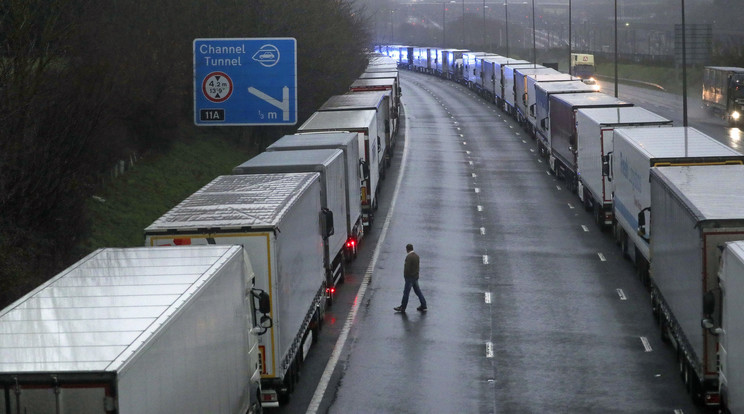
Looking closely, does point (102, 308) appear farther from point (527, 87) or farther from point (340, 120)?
point (527, 87)

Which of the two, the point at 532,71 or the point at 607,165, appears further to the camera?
the point at 532,71

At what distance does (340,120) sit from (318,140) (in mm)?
7413

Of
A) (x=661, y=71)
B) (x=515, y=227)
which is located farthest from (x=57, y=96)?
(x=661, y=71)

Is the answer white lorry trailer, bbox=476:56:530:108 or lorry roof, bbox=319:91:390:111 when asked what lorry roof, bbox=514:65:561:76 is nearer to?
white lorry trailer, bbox=476:56:530:108

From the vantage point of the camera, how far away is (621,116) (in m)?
36.7

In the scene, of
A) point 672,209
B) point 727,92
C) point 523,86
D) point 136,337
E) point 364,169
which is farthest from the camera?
point 727,92

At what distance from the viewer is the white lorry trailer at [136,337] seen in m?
9.28

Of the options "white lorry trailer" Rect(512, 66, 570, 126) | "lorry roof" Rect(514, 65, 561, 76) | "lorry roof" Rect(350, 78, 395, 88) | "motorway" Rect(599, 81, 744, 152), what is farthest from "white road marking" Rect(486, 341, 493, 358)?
"lorry roof" Rect(514, 65, 561, 76)

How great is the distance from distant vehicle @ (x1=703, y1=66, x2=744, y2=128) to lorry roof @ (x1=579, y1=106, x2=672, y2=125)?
34.9 metres

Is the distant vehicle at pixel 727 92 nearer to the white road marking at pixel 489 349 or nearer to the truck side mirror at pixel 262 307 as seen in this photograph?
the white road marking at pixel 489 349

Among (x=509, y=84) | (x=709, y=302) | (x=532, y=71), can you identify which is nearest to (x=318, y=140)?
(x=709, y=302)

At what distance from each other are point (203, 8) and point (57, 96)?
18285 millimetres

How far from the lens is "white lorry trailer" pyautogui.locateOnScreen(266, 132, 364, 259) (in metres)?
30.4

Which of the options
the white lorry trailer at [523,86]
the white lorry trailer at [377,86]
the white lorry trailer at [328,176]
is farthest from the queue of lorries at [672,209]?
the white lorry trailer at [523,86]
